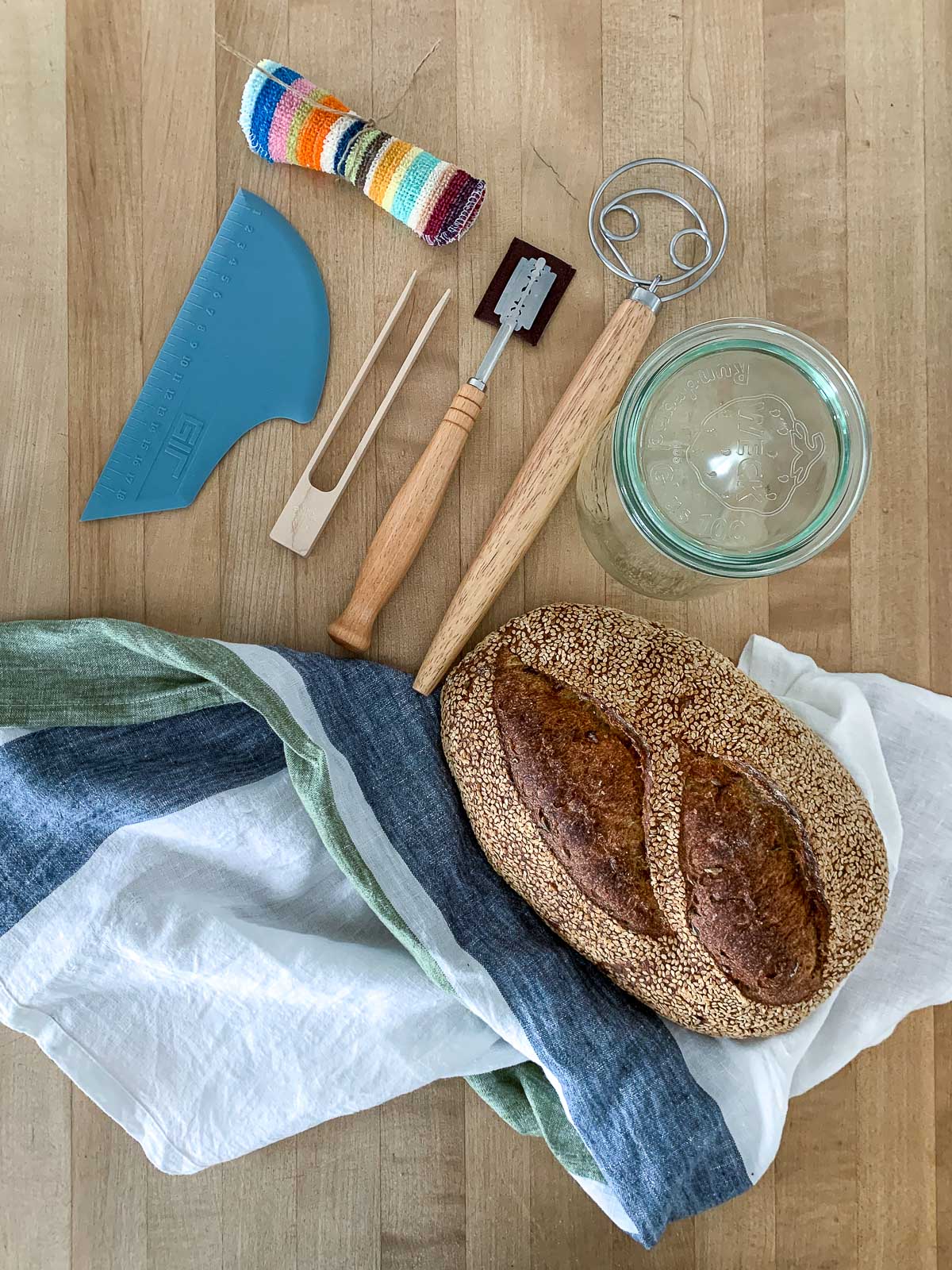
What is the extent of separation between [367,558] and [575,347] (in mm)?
247

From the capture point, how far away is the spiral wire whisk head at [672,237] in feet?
2.36

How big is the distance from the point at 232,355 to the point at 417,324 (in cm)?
15

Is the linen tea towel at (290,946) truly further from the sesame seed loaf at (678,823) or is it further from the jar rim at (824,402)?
the jar rim at (824,402)

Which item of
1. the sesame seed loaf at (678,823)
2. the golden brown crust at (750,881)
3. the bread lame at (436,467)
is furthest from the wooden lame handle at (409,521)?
the golden brown crust at (750,881)

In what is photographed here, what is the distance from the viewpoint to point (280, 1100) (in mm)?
676

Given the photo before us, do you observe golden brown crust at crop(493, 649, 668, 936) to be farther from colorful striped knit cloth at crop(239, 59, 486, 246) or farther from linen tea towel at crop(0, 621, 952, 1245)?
colorful striped knit cloth at crop(239, 59, 486, 246)

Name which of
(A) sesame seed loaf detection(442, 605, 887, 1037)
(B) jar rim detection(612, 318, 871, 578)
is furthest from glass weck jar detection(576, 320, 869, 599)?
(A) sesame seed loaf detection(442, 605, 887, 1037)

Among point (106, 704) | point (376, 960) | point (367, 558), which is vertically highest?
point (367, 558)

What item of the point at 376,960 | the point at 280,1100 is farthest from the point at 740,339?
the point at 280,1100

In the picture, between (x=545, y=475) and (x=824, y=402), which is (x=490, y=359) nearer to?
(x=545, y=475)

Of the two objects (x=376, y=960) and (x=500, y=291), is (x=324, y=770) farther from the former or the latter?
(x=500, y=291)

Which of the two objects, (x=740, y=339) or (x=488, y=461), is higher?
(x=740, y=339)

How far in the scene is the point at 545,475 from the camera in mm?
701

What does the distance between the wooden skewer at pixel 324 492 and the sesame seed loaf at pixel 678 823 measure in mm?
193
